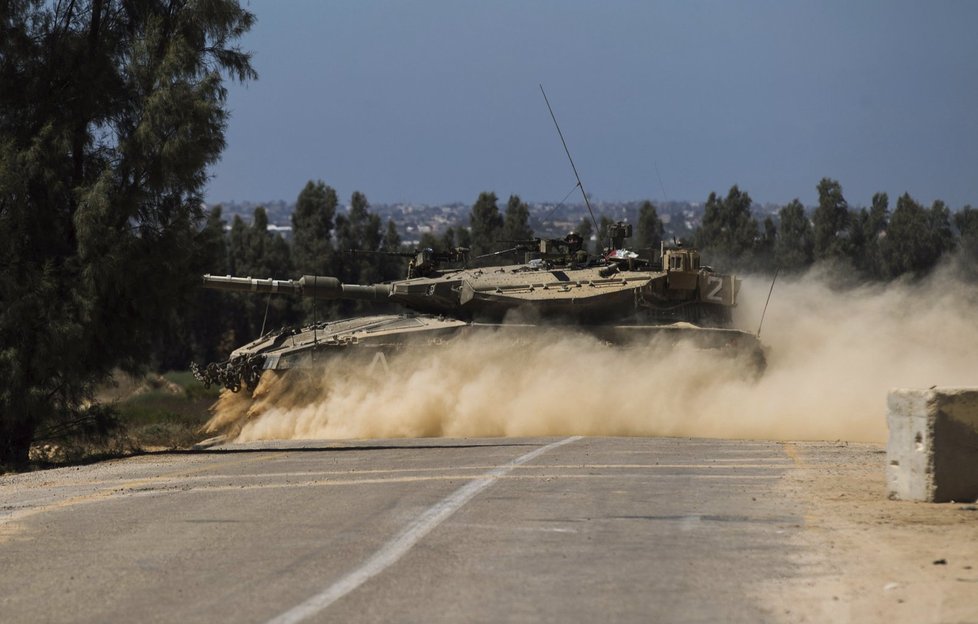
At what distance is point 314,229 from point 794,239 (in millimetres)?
24387

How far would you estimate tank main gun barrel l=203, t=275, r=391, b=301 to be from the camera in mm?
28906

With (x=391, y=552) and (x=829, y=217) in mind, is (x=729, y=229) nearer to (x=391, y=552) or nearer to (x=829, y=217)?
(x=829, y=217)

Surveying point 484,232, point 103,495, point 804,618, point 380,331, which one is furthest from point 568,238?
point 484,232

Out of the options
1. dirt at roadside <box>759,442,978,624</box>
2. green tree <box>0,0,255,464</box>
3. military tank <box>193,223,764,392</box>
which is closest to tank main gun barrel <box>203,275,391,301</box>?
military tank <box>193,223,764,392</box>

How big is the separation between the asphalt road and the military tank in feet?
35.2

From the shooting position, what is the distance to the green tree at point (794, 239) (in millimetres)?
68438

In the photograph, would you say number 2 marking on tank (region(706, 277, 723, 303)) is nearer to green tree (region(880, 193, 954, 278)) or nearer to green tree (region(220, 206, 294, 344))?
green tree (region(220, 206, 294, 344))

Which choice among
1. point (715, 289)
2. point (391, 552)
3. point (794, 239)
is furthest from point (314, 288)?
point (794, 239)

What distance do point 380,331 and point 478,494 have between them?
14438 mm

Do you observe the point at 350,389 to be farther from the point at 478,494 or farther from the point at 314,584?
the point at 314,584

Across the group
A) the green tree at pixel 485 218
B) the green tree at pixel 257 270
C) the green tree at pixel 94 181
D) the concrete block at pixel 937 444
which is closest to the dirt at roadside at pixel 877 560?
the concrete block at pixel 937 444

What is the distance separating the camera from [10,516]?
1174cm

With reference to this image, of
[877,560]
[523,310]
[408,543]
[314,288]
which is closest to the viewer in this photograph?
[877,560]

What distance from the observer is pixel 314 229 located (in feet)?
218
